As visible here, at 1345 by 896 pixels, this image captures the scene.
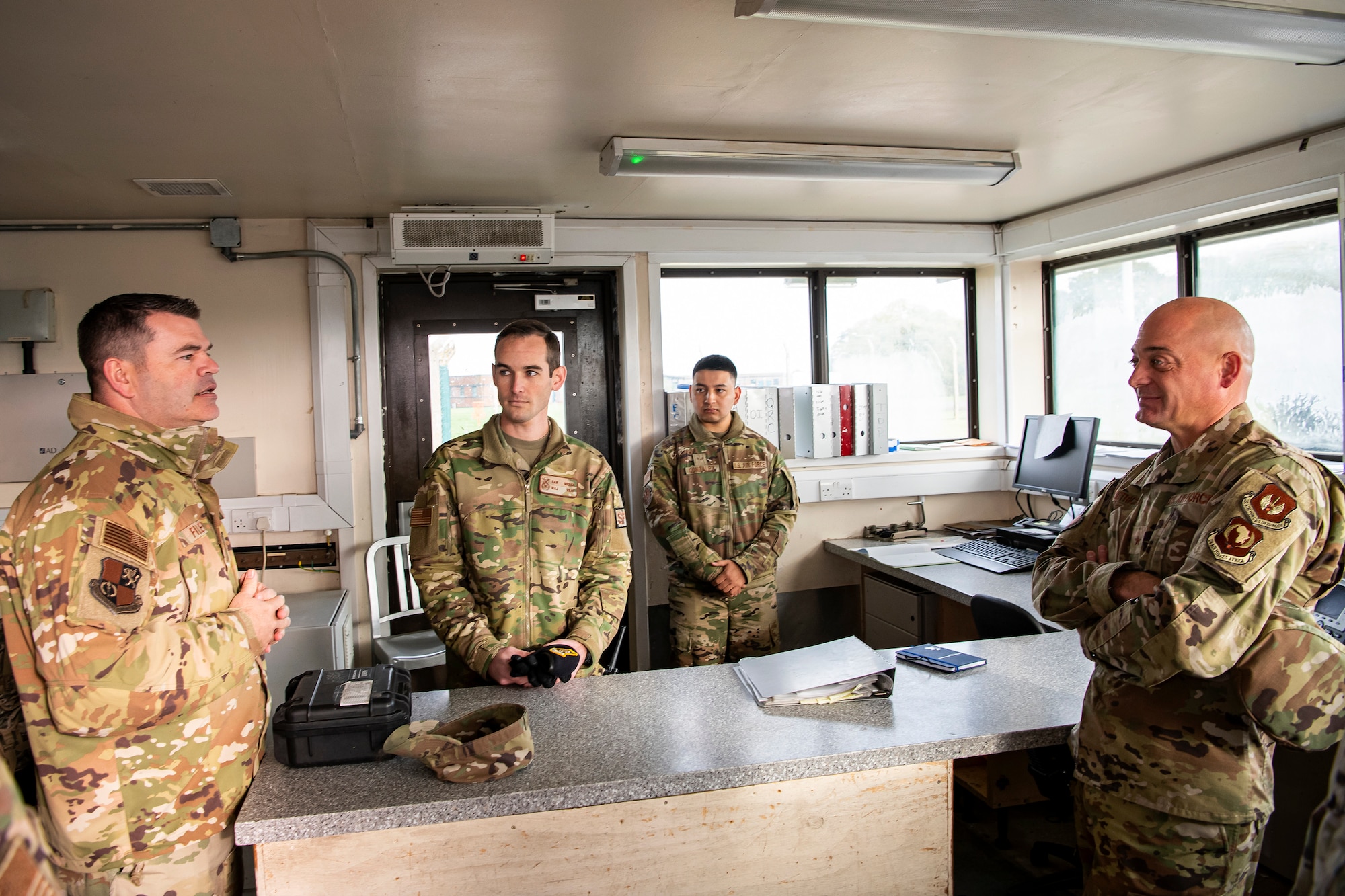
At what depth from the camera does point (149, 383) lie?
5.08 feet

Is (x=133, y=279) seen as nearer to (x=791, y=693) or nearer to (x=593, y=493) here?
(x=593, y=493)

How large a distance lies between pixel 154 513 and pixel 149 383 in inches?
12.2

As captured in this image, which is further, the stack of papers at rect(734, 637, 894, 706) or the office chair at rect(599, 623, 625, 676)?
the office chair at rect(599, 623, 625, 676)

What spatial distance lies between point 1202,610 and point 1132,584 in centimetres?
16

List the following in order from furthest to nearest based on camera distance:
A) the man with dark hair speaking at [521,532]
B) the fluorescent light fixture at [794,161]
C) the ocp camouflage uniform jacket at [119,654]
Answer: the fluorescent light fixture at [794,161], the man with dark hair speaking at [521,532], the ocp camouflage uniform jacket at [119,654]

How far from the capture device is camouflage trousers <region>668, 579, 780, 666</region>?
3.33 meters

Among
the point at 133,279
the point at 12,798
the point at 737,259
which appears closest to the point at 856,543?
the point at 737,259

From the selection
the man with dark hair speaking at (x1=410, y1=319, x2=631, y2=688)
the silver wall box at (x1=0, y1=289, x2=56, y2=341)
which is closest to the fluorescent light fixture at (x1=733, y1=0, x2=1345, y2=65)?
the man with dark hair speaking at (x1=410, y1=319, x2=631, y2=688)

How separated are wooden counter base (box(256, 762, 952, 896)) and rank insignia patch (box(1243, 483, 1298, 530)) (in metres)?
0.72

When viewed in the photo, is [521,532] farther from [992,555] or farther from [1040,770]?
[992,555]

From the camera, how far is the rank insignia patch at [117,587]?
127 cm

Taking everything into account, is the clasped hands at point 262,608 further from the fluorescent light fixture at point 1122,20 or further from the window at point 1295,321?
the window at point 1295,321

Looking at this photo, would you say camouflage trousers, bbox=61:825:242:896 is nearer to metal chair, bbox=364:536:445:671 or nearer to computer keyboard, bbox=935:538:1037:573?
metal chair, bbox=364:536:445:671

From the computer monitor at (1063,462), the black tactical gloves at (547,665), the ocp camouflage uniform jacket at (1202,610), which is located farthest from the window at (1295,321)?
the black tactical gloves at (547,665)
